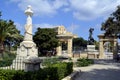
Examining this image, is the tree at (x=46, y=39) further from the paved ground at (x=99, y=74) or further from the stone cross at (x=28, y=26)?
the stone cross at (x=28, y=26)

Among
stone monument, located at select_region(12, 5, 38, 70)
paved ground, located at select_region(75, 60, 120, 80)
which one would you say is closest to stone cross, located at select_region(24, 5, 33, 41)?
stone monument, located at select_region(12, 5, 38, 70)

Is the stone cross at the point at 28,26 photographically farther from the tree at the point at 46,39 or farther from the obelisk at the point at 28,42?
the tree at the point at 46,39

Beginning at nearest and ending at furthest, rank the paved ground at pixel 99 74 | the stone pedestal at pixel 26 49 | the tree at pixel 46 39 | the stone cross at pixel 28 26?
the paved ground at pixel 99 74
the stone cross at pixel 28 26
the stone pedestal at pixel 26 49
the tree at pixel 46 39

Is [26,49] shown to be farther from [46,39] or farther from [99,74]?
[46,39]

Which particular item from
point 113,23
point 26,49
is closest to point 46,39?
point 113,23

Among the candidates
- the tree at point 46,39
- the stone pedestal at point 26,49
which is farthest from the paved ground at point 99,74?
the tree at point 46,39

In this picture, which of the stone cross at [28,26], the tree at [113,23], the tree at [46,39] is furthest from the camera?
the tree at [46,39]

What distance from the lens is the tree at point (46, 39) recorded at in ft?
171

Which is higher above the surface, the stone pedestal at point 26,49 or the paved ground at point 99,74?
the stone pedestal at point 26,49

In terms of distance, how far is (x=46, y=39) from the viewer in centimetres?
5275

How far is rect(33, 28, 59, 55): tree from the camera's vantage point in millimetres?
52062

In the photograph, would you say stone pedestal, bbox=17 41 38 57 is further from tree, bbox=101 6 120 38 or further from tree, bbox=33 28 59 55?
tree, bbox=33 28 59 55

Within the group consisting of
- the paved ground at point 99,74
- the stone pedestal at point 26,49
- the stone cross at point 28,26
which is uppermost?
the stone cross at point 28,26

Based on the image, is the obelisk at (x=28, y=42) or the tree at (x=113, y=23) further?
the tree at (x=113, y=23)
